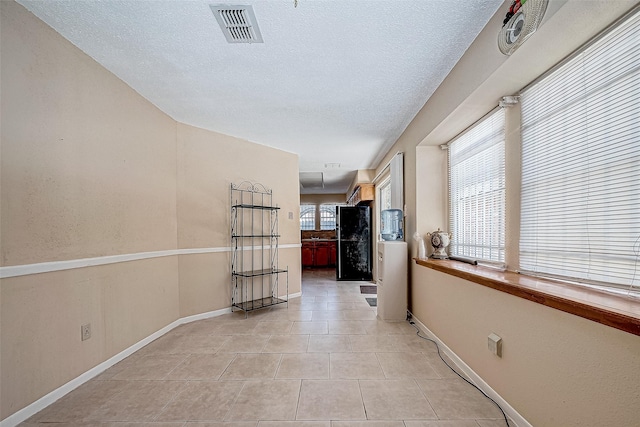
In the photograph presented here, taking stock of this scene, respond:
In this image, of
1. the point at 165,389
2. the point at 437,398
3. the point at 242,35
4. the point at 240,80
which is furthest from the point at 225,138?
the point at 437,398

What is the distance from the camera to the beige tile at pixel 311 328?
2.90m

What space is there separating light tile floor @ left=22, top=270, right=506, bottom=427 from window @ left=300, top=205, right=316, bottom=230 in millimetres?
6525

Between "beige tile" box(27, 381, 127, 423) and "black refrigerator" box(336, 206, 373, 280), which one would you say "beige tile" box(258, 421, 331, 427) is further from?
"black refrigerator" box(336, 206, 373, 280)

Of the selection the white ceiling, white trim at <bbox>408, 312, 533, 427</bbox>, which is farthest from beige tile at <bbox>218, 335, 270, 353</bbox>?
the white ceiling

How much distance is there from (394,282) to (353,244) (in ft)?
8.68

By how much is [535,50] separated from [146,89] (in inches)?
123

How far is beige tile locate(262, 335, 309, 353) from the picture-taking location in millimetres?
2457

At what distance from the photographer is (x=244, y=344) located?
2.60 metres

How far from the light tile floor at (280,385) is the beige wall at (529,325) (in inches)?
11.4

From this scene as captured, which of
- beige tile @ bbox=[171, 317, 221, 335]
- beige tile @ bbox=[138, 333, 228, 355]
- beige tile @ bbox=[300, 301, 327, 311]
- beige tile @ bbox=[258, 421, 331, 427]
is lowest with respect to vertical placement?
beige tile @ bbox=[300, 301, 327, 311]

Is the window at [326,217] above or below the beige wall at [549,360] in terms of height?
above

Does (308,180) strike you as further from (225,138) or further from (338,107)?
(338,107)

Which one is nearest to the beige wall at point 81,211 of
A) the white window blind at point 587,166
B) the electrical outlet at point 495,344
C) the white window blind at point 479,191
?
the electrical outlet at point 495,344

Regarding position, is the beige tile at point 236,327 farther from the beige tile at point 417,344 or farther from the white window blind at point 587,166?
the white window blind at point 587,166
